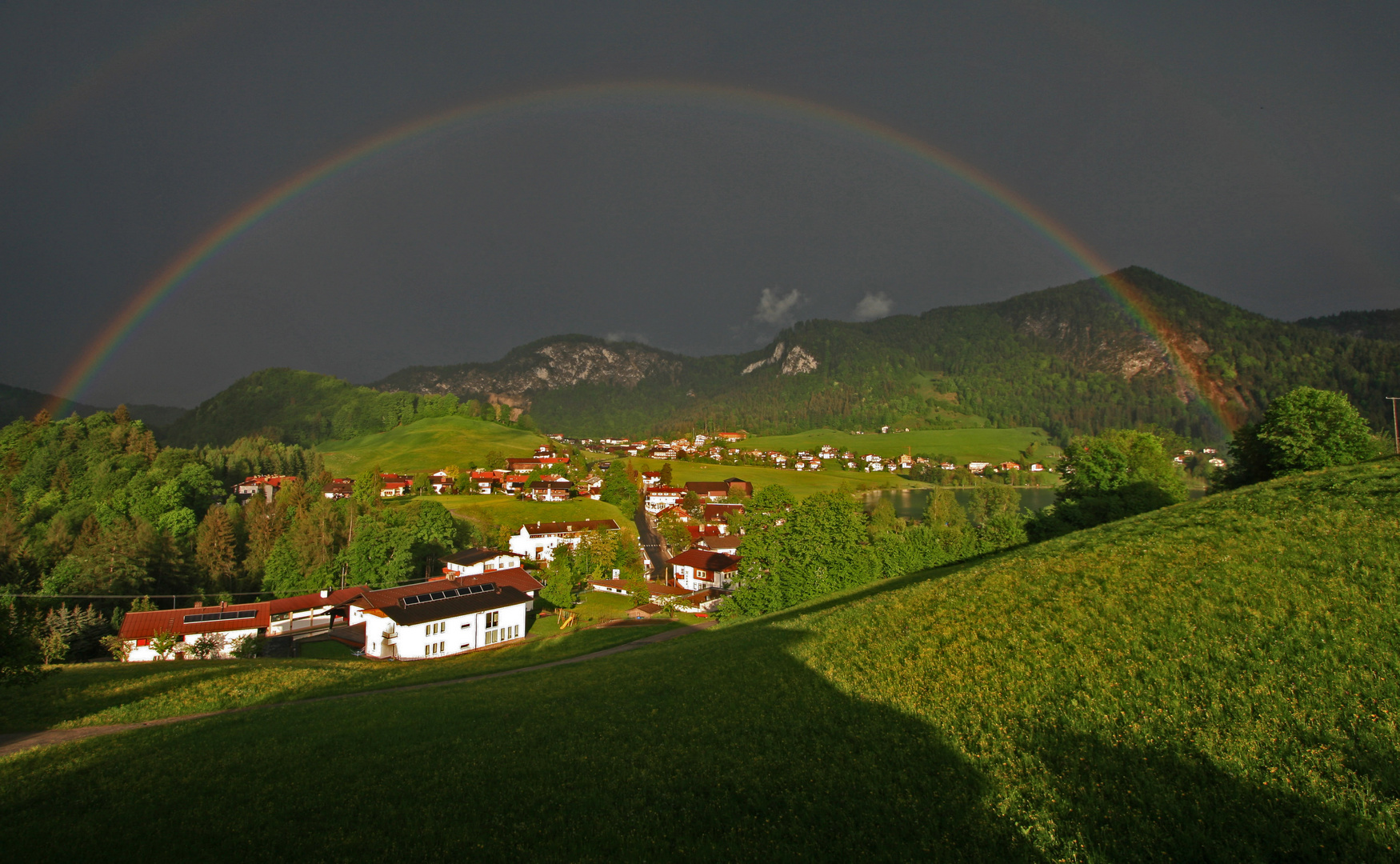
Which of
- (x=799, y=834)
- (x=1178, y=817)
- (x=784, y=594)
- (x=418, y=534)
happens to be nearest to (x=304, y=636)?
(x=418, y=534)

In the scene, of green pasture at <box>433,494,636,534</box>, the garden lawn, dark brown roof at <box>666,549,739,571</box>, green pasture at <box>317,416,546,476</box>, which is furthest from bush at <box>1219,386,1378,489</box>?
green pasture at <box>317,416,546,476</box>

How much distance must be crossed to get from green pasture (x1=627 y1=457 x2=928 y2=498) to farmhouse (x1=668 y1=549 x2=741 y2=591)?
201ft

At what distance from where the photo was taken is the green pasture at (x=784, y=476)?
149625 millimetres

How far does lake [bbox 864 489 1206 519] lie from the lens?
12588cm

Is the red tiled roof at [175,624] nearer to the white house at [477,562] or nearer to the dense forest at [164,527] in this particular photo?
the dense forest at [164,527]

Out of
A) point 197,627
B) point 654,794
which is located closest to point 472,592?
point 197,627

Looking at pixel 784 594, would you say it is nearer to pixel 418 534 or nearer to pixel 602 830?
pixel 602 830

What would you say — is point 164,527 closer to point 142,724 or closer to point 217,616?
point 217,616

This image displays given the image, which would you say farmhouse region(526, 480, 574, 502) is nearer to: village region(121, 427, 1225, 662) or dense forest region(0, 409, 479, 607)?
village region(121, 427, 1225, 662)

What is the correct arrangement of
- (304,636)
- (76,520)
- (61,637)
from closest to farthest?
(61,637)
(304,636)
(76,520)

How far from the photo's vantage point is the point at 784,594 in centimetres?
3884

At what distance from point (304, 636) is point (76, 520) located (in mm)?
54329

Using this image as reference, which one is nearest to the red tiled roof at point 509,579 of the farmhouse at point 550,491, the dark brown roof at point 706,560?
the dark brown roof at point 706,560

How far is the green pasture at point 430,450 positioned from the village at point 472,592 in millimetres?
20839
